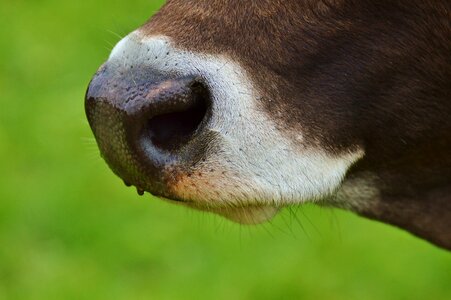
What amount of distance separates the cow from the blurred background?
6.48ft

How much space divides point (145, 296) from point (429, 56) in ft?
8.80

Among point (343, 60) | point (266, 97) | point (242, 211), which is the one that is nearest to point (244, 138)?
point (266, 97)

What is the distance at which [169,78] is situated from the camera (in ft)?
7.91

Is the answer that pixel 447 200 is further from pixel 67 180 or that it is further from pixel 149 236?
pixel 67 180

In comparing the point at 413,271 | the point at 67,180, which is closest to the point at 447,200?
the point at 413,271

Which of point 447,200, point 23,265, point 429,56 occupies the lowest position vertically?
point 23,265

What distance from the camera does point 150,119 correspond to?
2.42 meters

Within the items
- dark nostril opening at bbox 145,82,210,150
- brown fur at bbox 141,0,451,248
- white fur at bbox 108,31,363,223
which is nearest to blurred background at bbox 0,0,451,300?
brown fur at bbox 141,0,451,248

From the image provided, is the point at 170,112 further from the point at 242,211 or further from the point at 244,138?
the point at 242,211

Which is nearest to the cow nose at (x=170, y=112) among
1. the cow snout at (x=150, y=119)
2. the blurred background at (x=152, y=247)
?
the cow snout at (x=150, y=119)

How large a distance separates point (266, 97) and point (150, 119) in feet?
0.86

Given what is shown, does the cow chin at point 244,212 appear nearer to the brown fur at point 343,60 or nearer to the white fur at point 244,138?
the white fur at point 244,138

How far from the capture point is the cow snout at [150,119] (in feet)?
7.81

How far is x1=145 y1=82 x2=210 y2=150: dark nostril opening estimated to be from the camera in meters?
2.41
